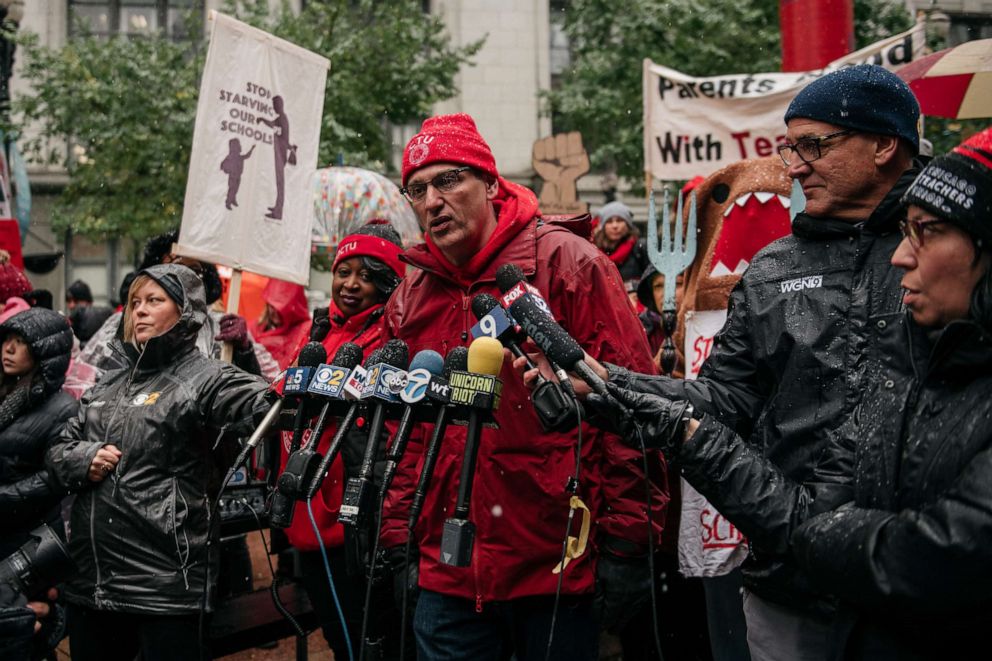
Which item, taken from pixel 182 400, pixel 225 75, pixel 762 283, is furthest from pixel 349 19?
pixel 762 283

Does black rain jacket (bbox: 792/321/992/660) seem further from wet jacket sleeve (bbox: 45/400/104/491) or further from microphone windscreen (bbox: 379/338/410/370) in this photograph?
wet jacket sleeve (bbox: 45/400/104/491)

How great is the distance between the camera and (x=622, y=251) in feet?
26.1

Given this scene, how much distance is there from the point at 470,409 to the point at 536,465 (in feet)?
2.35

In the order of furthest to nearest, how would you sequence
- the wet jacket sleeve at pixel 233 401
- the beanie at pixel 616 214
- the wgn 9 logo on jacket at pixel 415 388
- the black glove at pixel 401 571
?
the beanie at pixel 616 214
the wet jacket sleeve at pixel 233 401
the black glove at pixel 401 571
the wgn 9 logo on jacket at pixel 415 388

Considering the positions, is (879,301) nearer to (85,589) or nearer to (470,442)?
(470,442)

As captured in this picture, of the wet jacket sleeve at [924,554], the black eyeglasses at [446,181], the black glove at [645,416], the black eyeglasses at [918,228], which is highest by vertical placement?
the black eyeglasses at [446,181]

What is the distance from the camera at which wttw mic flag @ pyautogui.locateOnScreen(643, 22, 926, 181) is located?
659cm

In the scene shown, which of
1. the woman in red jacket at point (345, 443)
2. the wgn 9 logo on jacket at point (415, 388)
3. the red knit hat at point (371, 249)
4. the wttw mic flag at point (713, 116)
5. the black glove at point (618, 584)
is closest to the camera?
the wgn 9 logo on jacket at point (415, 388)

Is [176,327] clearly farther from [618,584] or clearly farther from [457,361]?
[618,584]

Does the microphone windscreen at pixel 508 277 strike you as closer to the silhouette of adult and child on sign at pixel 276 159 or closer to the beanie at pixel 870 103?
the beanie at pixel 870 103

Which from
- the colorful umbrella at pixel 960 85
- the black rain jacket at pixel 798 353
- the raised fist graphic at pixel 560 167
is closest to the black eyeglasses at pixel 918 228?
the black rain jacket at pixel 798 353

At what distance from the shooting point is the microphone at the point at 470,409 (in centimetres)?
249

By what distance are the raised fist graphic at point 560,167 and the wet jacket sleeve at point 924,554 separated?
7299mm

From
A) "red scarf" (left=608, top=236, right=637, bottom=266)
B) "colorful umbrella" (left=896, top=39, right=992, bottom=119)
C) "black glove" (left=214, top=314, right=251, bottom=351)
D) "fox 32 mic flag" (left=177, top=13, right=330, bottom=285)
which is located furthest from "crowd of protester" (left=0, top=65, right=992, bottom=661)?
"red scarf" (left=608, top=236, right=637, bottom=266)
